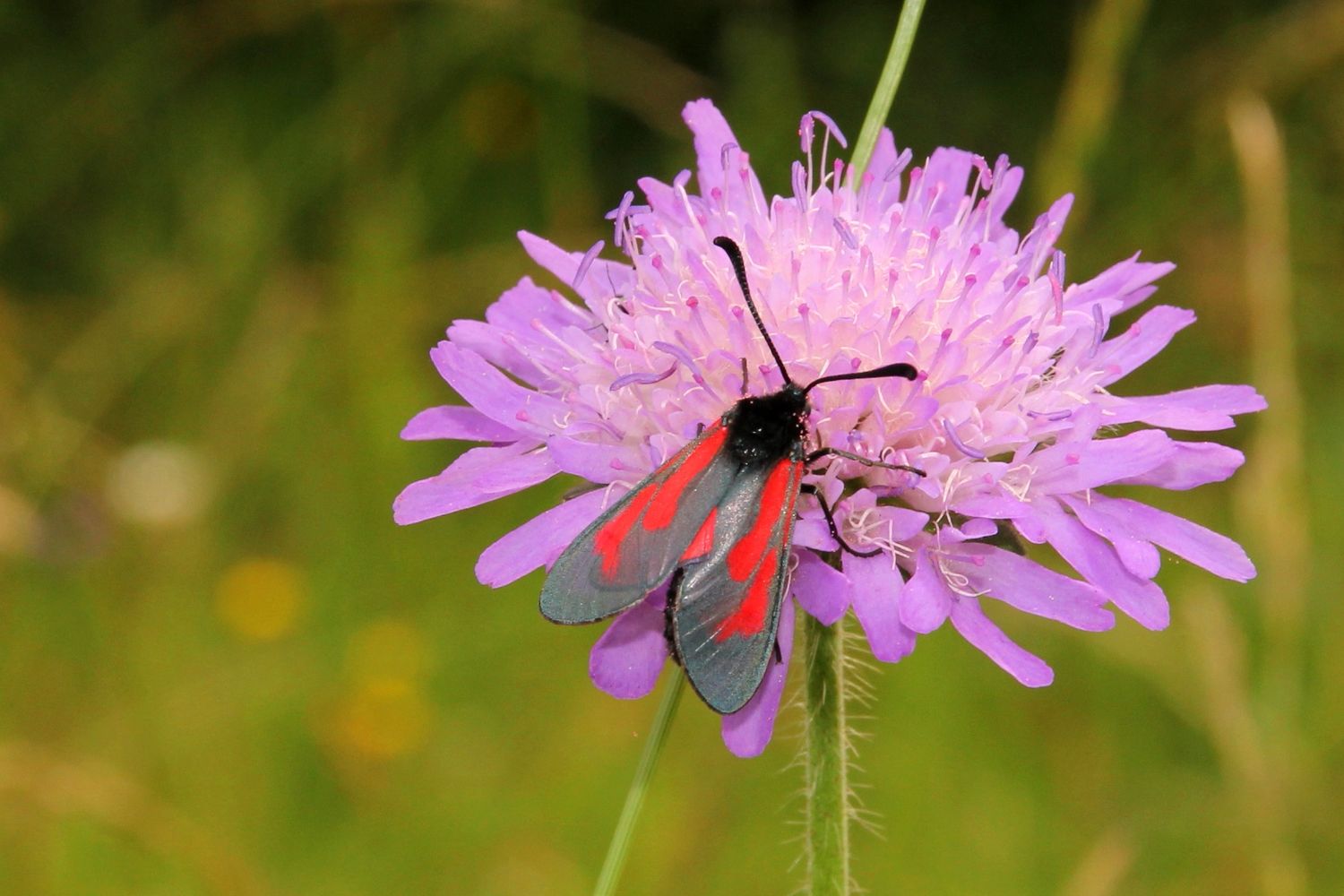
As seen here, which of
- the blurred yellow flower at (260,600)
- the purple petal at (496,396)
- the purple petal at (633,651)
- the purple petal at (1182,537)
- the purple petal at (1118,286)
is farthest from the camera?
the blurred yellow flower at (260,600)

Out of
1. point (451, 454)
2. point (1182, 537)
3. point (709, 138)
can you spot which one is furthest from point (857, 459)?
point (451, 454)

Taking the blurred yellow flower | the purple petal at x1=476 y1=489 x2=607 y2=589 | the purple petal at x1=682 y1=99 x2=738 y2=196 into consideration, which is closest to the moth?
the purple petal at x1=476 y1=489 x2=607 y2=589

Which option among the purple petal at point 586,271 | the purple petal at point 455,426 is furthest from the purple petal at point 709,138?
the purple petal at point 455,426

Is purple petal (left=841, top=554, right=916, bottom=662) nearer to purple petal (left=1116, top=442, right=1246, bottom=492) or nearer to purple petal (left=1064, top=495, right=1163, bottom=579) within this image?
purple petal (left=1064, top=495, right=1163, bottom=579)

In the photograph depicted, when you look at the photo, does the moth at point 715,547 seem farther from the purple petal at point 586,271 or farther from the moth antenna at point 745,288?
the purple petal at point 586,271

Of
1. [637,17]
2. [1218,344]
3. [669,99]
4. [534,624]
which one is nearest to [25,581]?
[534,624]

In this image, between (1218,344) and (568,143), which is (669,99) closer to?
(568,143)
